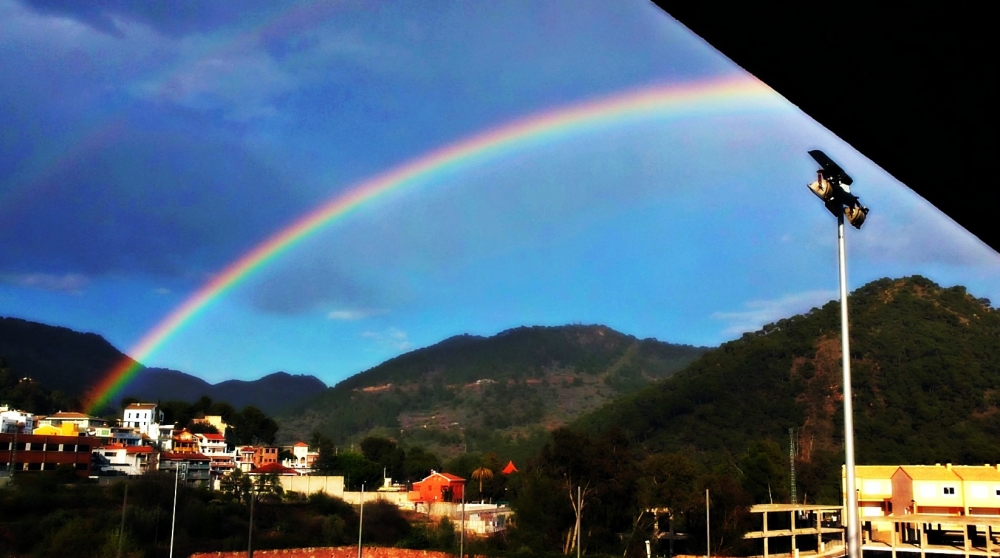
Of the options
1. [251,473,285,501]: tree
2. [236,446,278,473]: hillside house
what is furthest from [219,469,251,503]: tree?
[236,446,278,473]: hillside house

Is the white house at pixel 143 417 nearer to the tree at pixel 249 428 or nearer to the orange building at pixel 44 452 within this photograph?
the tree at pixel 249 428

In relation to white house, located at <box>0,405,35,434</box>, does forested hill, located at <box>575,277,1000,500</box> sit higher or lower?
higher

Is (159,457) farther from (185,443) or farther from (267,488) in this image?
(185,443)

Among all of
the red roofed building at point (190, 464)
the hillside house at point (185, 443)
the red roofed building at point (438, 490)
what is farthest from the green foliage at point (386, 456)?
the red roofed building at point (190, 464)

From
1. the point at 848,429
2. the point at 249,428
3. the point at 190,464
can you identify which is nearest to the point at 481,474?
the point at 190,464

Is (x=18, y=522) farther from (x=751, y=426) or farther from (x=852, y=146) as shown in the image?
(x=751, y=426)

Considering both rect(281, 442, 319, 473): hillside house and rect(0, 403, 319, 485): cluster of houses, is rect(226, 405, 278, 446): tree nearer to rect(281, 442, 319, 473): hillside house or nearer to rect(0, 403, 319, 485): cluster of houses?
rect(0, 403, 319, 485): cluster of houses

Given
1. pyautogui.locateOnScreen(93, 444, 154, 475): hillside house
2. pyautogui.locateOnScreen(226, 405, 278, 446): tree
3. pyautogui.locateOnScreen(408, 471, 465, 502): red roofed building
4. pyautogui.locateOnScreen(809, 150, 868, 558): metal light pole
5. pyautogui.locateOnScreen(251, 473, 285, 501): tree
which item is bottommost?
pyautogui.locateOnScreen(408, 471, 465, 502): red roofed building
